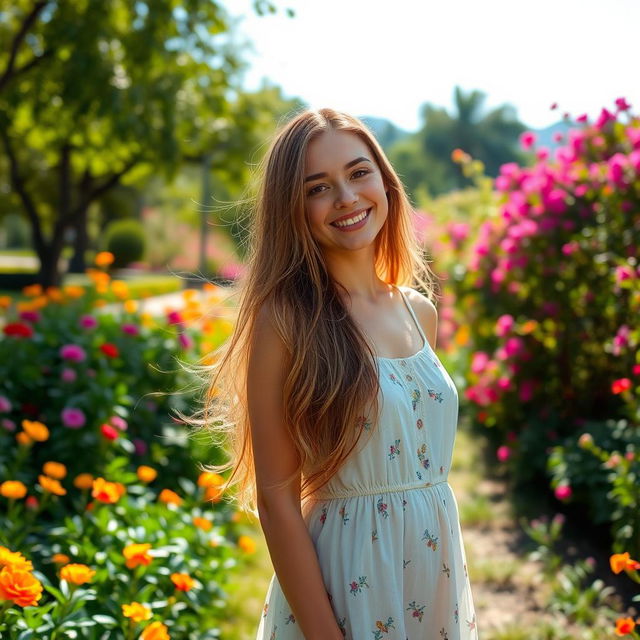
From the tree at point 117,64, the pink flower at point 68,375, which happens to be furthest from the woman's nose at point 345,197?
the tree at point 117,64

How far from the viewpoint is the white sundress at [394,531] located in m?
1.63

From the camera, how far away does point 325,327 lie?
1679 mm

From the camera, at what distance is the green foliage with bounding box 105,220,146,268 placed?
28711 millimetres

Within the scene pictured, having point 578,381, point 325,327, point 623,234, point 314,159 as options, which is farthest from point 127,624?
point 578,381

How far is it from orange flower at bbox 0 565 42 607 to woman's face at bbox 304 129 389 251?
995 mm

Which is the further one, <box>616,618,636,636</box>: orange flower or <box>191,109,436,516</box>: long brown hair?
<box>616,618,636,636</box>: orange flower

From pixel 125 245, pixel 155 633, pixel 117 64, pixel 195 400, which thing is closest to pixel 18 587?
pixel 155 633

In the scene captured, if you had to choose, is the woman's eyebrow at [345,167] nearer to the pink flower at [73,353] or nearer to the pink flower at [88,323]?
the pink flower at [73,353]

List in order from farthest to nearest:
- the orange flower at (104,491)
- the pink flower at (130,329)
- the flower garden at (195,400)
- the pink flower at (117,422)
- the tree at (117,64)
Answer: the tree at (117,64) < the pink flower at (130,329) < the pink flower at (117,422) < the flower garden at (195,400) < the orange flower at (104,491)

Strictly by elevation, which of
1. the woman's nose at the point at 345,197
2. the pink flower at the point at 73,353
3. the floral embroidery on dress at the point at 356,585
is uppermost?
the woman's nose at the point at 345,197

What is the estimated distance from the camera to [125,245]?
28.7 metres

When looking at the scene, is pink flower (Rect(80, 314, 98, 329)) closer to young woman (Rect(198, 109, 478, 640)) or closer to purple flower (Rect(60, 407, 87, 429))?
purple flower (Rect(60, 407, 87, 429))

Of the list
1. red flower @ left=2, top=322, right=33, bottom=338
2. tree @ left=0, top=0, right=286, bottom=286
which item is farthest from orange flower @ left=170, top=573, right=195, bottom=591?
tree @ left=0, top=0, right=286, bottom=286

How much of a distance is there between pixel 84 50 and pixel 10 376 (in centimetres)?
489
